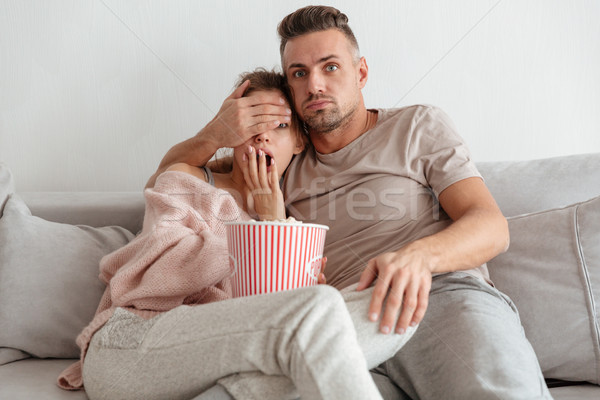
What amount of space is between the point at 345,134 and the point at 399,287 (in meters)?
0.76

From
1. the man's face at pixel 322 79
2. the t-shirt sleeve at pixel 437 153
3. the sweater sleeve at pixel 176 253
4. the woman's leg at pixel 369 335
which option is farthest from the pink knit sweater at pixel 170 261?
the t-shirt sleeve at pixel 437 153

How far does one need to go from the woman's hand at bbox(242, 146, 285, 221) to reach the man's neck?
0.25 meters

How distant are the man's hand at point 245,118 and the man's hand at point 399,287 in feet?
2.03

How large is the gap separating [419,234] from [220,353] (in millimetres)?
714

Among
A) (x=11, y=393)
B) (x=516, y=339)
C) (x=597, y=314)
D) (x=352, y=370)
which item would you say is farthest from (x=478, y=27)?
(x=11, y=393)

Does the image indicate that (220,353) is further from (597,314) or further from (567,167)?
(567,167)

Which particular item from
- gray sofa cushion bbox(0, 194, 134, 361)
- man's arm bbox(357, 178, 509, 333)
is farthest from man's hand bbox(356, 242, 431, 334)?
gray sofa cushion bbox(0, 194, 134, 361)

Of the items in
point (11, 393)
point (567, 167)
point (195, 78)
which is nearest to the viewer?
point (11, 393)

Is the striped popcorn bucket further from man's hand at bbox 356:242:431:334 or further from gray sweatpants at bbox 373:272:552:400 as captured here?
gray sweatpants at bbox 373:272:552:400

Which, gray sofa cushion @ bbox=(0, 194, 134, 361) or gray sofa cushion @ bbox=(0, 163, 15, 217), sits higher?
gray sofa cushion @ bbox=(0, 163, 15, 217)

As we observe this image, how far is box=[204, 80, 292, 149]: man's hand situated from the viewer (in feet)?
5.08

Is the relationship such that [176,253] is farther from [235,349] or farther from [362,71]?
[362,71]

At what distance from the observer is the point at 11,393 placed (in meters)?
1.15

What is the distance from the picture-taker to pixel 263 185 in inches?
60.3
